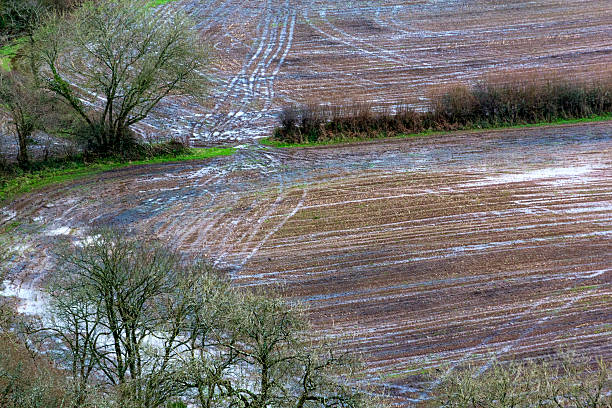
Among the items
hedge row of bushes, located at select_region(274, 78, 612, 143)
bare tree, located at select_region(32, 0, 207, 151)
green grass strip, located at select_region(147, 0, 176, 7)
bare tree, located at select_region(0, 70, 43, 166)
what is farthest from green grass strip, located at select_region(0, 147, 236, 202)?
green grass strip, located at select_region(147, 0, 176, 7)

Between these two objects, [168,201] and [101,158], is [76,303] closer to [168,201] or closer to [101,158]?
[168,201]

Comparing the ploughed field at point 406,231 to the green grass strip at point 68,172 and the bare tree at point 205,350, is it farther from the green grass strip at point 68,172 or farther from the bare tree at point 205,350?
the bare tree at point 205,350

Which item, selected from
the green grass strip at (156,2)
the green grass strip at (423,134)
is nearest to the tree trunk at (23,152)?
the green grass strip at (423,134)

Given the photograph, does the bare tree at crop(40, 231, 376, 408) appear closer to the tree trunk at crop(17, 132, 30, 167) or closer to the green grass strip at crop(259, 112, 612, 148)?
the tree trunk at crop(17, 132, 30, 167)

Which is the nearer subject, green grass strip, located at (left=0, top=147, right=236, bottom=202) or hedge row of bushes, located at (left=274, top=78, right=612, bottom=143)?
green grass strip, located at (left=0, top=147, right=236, bottom=202)

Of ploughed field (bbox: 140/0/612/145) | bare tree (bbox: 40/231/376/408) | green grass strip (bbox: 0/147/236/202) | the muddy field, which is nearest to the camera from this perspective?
bare tree (bbox: 40/231/376/408)

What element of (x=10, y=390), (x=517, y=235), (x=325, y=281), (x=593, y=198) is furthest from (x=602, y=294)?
(x=10, y=390)

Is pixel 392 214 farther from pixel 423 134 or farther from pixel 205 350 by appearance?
pixel 205 350
